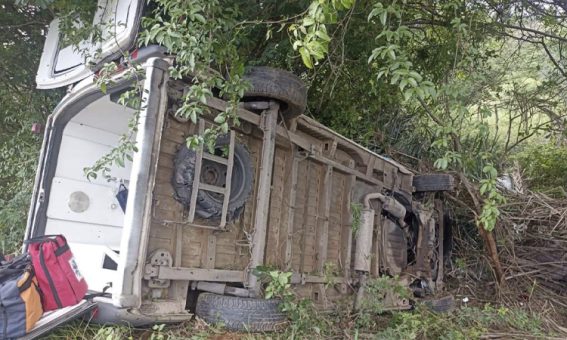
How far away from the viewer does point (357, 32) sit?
5.27m

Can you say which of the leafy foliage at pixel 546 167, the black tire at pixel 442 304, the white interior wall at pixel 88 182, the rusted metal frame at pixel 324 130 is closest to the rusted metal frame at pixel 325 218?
the rusted metal frame at pixel 324 130

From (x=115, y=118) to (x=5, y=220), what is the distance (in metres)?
2.76

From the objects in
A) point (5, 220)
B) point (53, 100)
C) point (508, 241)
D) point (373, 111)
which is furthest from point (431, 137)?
point (5, 220)

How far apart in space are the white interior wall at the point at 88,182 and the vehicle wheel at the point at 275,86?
121cm

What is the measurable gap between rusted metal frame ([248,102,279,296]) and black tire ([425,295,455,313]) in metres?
2.60

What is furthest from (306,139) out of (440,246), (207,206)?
(440,246)

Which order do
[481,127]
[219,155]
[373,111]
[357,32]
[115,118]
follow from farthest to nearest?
[373,111] < [357,32] < [115,118] < [219,155] < [481,127]

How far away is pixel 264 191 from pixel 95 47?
177 centimetres

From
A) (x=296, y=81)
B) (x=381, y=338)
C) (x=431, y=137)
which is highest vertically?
(x=431, y=137)

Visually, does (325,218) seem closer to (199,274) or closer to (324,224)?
(324,224)

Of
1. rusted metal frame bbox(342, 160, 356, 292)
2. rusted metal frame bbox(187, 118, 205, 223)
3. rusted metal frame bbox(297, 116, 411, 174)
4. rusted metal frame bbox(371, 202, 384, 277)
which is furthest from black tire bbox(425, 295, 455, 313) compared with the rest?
rusted metal frame bbox(187, 118, 205, 223)

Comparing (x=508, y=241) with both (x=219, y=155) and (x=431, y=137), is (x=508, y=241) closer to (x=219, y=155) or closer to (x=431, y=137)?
(x=431, y=137)

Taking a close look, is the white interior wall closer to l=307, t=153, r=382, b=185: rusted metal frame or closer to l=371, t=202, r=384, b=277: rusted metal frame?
l=307, t=153, r=382, b=185: rusted metal frame

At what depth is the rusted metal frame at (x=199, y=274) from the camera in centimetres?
307
